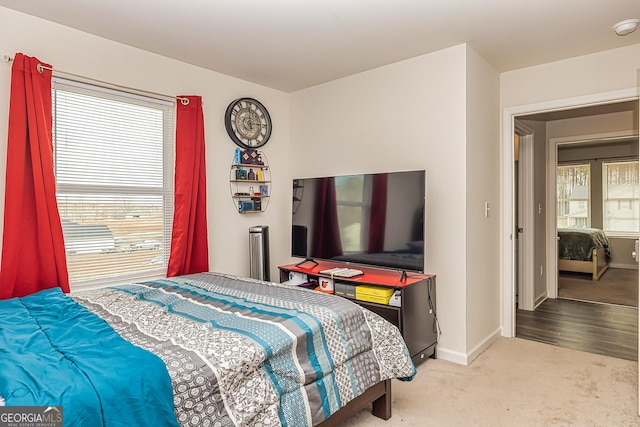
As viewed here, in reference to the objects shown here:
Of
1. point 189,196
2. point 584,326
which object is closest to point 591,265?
point 584,326

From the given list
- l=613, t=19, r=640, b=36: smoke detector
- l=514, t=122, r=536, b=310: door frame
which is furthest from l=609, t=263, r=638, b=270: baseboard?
l=613, t=19, r=640, b=36: smoke detector

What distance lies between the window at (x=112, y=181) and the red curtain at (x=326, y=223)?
124 centimetres

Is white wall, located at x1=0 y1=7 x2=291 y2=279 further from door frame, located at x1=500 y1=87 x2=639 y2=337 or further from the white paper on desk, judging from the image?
door frame, located at x1=500 y1=87 x2=639 y2=337

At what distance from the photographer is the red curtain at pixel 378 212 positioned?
3.14 metres

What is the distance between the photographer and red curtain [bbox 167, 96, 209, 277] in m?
3.19

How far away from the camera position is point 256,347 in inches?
62.7

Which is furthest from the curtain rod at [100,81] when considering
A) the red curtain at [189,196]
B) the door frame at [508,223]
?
the door frame at [508,223]

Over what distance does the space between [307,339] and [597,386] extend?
7.15ft

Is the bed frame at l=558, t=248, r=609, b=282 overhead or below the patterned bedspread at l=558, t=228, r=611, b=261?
below

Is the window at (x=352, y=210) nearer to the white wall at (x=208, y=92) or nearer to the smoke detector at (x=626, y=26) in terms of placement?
the white wall at (x=208, y=92)

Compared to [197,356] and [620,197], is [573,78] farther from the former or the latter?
[620,197]

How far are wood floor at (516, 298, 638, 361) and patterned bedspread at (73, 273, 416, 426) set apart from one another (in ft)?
7.13

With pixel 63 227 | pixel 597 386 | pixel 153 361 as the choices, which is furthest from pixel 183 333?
pixel 597 386

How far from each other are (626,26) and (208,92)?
3.14 m
